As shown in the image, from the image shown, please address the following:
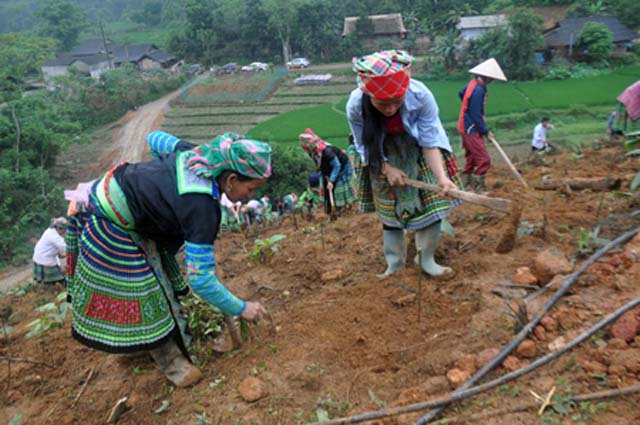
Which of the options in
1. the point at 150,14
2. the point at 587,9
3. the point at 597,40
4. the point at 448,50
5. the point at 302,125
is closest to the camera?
the point at 302,125

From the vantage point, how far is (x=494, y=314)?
7.96ft

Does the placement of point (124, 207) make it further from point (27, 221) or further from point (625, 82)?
point (625, 82)

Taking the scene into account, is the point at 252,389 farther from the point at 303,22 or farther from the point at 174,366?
the point at 303,22

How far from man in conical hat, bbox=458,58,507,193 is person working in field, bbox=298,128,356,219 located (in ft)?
4.57

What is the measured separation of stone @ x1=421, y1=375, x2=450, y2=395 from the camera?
6.54 ft

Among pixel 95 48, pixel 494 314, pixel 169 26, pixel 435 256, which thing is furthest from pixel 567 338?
pixel 169 26

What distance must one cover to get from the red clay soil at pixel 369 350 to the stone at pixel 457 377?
29mm

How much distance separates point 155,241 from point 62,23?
162ft

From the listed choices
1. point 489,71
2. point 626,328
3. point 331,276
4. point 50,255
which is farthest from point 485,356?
point 50,255

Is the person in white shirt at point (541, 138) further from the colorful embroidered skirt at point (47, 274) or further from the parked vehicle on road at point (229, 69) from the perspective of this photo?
the parked vehicle on road at point (229, 69)

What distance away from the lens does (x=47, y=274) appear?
18.8 feet

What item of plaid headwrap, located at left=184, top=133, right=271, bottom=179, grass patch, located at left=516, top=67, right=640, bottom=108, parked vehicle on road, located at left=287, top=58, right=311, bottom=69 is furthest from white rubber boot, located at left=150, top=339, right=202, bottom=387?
parked vehicle on road, located at left=287, top=58, right=311, bottom=69

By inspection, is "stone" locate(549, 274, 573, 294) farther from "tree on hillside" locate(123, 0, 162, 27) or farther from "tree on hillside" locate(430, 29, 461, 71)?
"tree on hillside" locate(123, 0, 162, 27)

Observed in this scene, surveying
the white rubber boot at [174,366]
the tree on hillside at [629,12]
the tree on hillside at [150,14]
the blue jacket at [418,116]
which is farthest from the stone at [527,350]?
the tree on hillside at [150,14]
